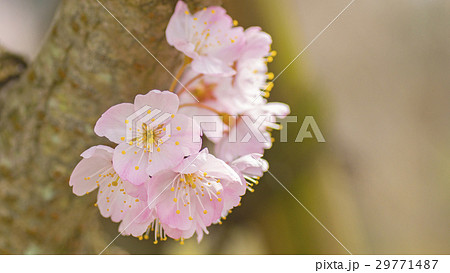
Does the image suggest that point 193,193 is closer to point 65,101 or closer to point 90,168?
point 90,168

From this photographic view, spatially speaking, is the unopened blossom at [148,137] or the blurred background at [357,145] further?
the blurred background at [357,145]

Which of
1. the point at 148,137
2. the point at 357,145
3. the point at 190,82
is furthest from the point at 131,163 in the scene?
the point at 357,145

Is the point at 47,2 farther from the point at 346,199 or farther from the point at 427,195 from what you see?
the point at 427,195

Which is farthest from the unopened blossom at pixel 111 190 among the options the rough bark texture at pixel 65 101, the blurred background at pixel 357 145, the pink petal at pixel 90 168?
the blurred background at pixel 357 145

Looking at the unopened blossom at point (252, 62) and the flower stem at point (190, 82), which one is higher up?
the unopened blossom at point (252, 62)

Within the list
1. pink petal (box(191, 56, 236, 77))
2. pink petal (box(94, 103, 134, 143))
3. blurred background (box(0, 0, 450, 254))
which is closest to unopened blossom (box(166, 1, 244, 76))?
pink petal (box(191, 56, 236, 77))

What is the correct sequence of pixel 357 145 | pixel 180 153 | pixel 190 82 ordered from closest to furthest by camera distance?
pixel 180 153, pixel 190 82, pixel 357 145

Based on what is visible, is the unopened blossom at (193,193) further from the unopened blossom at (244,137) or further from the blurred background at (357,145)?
the blurred background at (357,145)
